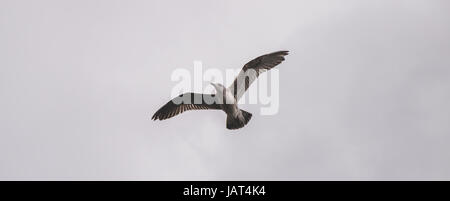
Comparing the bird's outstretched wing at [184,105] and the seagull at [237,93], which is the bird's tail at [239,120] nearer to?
the seagull at [237,93]

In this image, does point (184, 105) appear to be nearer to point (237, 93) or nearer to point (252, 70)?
point (237, 93)

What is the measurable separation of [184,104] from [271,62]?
3.49m

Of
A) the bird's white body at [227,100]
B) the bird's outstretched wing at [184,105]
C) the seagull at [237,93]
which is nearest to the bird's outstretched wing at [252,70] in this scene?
the seagull at [237,93]

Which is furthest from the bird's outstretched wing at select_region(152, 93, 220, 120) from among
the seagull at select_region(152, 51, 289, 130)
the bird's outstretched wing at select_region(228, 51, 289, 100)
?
the bird's outstretched wing at select_region(228, 51, 289, 100)

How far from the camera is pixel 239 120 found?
28.2 meters

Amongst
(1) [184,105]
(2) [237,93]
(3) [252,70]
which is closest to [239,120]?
(2) [237,93]

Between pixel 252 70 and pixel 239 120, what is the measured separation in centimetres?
175

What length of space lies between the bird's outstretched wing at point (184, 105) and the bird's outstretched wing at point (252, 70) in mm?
1098

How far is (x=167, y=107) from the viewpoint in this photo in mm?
29281

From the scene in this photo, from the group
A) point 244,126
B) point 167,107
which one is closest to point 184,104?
point 167,107

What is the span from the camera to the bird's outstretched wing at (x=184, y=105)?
2873 cm
